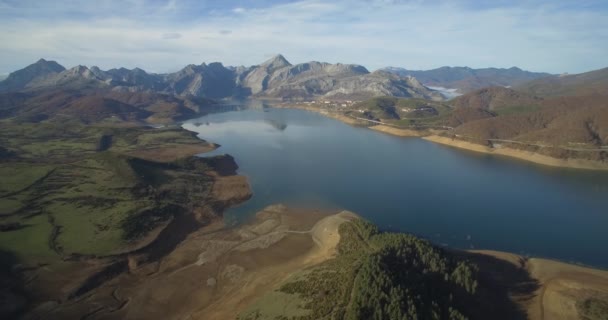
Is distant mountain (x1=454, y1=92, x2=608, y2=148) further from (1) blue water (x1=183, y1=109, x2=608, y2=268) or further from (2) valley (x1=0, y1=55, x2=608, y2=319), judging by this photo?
(1) blue water (x1=183, y1=109, x2=608, y2=268)

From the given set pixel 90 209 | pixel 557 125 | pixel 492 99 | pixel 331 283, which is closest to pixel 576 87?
pixel 492 99

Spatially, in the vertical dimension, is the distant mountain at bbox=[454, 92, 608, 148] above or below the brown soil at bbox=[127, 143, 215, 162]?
above

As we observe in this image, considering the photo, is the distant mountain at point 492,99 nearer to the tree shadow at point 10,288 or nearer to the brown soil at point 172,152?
the brown soil at point 172,152

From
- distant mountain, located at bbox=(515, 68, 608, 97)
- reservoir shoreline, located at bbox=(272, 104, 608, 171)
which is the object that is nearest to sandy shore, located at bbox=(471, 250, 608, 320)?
reservoir shoreline, located at bbox=(272, 104, 608, 171)

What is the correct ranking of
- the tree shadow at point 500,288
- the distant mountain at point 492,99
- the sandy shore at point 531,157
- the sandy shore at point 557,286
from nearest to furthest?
the tree shadow at point 500,288, the sandy shore at point 557,286, the sandy shore at point 531,157, the distant mountain at point 492,99

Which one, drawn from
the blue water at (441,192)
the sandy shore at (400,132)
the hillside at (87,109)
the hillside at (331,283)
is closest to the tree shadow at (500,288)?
the hillside at (331,283)

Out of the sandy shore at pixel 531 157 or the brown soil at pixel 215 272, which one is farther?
the sandy shore at pixel 531 157
